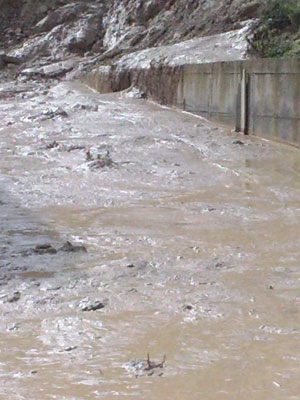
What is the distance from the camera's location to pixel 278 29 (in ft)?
50.5

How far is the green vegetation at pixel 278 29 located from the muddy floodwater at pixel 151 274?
2935 mm

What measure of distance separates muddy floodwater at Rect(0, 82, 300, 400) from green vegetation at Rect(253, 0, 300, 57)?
9.63ft

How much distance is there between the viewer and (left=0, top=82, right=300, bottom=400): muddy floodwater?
3830 mm

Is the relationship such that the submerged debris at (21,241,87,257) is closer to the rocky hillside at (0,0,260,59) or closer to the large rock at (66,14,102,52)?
the rocky hillside at (0,0,260,59)

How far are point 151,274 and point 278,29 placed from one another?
1080 cm

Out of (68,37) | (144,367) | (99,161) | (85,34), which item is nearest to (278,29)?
(99,161)

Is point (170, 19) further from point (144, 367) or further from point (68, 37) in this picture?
point (144, 367)

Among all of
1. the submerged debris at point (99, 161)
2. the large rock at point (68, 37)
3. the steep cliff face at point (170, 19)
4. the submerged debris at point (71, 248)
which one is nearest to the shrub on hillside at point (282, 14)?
the steep cliff face at point (170, 19)

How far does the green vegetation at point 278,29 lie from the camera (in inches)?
561

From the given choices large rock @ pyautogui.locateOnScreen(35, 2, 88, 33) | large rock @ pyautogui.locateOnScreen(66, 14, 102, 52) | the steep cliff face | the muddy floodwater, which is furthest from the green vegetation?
large rock @ pyautogui.locateOnScreen(35, 2, 88, 33)

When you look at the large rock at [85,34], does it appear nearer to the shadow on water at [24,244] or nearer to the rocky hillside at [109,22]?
the rocky hillside at [109,22]

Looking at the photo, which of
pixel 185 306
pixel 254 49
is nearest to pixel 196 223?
pixel 185 306

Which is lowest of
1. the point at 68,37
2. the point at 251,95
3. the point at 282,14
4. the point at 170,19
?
the point at 251,95

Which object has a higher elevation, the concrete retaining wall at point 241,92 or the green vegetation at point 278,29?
the green vegetation at point 278,29
